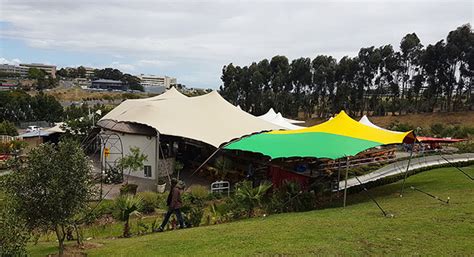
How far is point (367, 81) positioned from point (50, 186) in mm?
49172

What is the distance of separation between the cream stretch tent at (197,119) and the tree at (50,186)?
36.3 ft

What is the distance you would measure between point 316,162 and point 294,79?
4205 cm

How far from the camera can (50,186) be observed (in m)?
6.30

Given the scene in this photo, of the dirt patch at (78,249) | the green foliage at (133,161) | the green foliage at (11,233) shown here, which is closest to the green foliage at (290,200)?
the dirt patch at (78,249)

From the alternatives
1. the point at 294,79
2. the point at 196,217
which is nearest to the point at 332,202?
the point at 196,217

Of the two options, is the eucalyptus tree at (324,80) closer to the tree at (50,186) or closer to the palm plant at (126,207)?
the palm plant at (126,207)

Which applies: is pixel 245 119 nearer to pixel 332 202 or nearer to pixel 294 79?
pixel 332 202

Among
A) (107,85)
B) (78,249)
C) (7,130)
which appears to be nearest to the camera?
(78,249)

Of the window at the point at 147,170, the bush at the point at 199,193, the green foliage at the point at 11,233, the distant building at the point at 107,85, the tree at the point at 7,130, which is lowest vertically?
the tree at the point at 7,130

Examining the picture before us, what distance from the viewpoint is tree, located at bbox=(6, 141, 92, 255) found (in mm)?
6297

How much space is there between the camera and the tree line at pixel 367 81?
44688mm

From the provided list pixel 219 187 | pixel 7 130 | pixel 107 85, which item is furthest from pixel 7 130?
pixel 107 85

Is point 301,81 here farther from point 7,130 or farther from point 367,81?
point 7,130

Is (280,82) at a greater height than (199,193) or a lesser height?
greater
